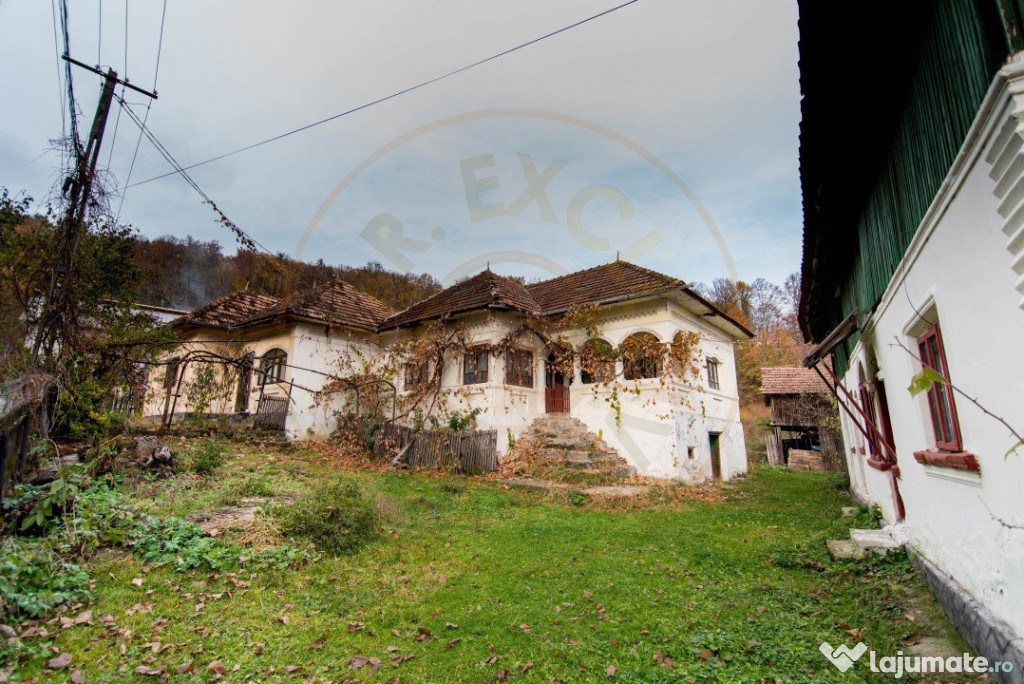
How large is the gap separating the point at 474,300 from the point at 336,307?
5565 millimetres

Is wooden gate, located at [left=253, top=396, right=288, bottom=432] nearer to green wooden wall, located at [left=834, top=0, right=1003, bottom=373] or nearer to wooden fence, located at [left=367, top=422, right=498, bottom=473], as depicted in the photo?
wooden fence, located at [left=367, top=422, right=498, bottom=473]

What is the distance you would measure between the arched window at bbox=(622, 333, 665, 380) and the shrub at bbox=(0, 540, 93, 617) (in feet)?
39.8

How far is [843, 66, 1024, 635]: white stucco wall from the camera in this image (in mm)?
2377

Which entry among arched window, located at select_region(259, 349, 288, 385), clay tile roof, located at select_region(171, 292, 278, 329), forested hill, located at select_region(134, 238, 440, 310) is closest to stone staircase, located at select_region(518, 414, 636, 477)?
forested hill, located at select_region(134, 238, 440, 310)

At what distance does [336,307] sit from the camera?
56.5 ft

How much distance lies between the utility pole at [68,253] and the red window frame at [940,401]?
996 centimetres

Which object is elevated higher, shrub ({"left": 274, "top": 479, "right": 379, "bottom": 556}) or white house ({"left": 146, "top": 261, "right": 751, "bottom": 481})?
white house ({"left": 146, "top": 261, "right": 751, "bottom": 481})

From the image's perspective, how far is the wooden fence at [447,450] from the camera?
12.7 m

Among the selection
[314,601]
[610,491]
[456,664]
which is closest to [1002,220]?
[456,664]

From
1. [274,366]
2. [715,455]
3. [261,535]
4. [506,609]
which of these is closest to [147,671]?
[261,535]

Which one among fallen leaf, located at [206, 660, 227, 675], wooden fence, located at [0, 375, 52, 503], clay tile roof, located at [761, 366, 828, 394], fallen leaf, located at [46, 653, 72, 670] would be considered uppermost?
clay tile roof, located at [761, 366, 828, 394]

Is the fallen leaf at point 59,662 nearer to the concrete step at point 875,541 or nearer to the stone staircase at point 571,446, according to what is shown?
the concrete step at point 875,541

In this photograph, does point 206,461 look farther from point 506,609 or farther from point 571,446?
point 571,446

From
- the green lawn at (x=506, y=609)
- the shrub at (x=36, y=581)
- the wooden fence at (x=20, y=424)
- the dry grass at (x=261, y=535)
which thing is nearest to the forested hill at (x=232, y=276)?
the wooden fence at (x=20, y=424)
